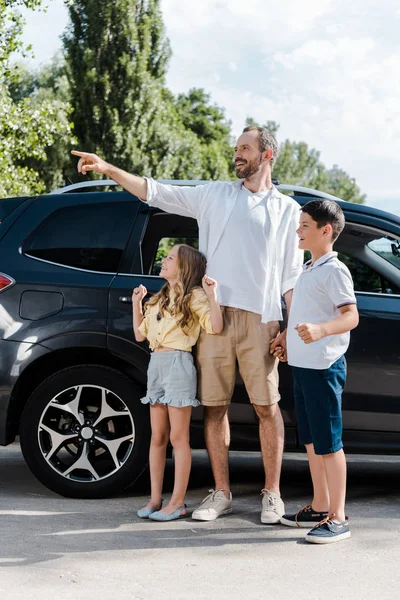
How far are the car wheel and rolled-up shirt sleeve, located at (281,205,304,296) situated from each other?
1.04 meters

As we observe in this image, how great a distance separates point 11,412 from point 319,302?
1954mm

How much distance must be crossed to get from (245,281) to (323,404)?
0.82 m

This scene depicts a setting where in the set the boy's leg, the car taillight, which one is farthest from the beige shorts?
the car taillight

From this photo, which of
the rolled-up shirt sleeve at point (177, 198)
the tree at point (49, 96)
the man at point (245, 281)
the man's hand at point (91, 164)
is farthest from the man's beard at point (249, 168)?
the tree at point (49, 96)

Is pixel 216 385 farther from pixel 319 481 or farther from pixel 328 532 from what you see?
pixel 328 532

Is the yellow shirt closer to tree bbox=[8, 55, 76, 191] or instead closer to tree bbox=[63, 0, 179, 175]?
tree bbox=[63, 0, 179, 175]

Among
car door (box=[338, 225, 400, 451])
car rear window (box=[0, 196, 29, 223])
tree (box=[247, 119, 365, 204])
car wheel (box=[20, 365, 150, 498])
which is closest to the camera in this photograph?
car door (box=[338, 225, 400, 451])

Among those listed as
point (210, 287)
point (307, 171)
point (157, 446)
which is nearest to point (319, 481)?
point (157, 446)

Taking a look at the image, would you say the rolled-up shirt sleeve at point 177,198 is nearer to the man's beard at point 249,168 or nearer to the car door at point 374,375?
the man's beard at point 249,168

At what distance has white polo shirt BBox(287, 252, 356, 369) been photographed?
15.0 feet

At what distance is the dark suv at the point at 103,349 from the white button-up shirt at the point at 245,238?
1.40 ft

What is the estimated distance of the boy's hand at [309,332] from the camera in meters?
4.27

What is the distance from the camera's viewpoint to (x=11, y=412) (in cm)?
550

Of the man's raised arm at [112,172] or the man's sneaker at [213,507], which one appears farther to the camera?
the man's sneaker at [213,507]
